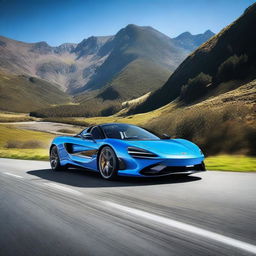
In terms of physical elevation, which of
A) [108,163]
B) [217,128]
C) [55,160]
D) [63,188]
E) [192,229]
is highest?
[217,128]

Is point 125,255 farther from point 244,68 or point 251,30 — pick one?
point 251,30


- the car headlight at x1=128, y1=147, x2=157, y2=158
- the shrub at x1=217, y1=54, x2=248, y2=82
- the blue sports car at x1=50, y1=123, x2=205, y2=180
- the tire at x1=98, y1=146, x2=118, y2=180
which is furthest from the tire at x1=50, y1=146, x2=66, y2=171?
the shrub at x1=217, y1=54, x2=248, y2=82

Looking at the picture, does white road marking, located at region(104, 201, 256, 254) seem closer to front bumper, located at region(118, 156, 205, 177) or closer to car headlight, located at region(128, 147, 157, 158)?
front bumper, located at region(118, 156, 205, 177)

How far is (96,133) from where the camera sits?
796 cm

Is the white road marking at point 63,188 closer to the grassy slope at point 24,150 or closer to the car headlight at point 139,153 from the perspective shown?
the car headlight at point 139,153

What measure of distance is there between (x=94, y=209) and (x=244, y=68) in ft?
331

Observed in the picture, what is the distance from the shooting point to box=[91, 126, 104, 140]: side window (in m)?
7.75

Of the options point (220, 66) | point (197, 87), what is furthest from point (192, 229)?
point (197, 87)

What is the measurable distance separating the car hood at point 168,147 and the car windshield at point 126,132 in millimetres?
550

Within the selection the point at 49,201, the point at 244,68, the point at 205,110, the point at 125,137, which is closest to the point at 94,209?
the point at 49,201

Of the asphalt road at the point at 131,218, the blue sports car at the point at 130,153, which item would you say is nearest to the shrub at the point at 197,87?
the blue sports car at the point at 130,153

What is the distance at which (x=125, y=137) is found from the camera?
7586mm

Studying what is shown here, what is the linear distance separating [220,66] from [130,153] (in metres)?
104

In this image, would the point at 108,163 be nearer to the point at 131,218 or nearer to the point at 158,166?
the point at 158,166
